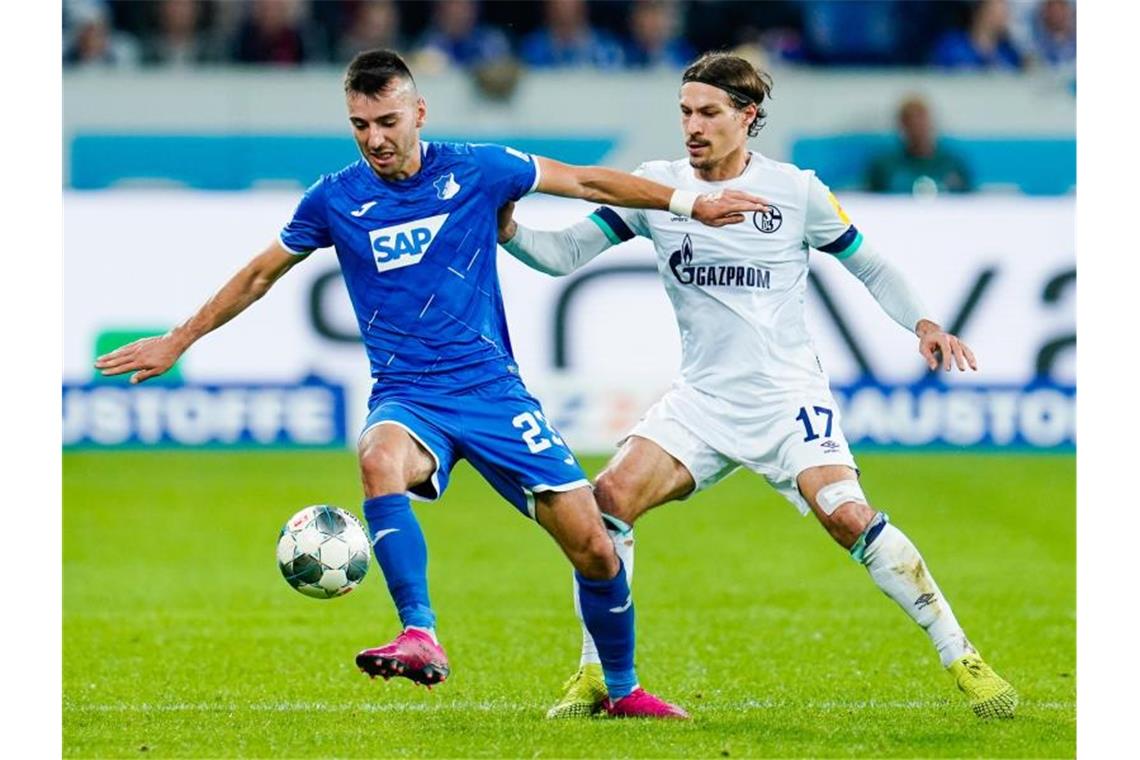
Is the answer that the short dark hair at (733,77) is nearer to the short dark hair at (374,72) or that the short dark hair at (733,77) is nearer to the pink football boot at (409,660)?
the short dark hair at (374,72)

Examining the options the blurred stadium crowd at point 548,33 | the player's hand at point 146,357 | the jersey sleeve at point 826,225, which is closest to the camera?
the player's hand at point 146,357

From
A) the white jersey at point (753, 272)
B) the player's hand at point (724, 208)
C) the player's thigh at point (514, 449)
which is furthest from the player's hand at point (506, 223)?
the player's hand at point (724, 208)

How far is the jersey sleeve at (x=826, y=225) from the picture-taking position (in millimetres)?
7895

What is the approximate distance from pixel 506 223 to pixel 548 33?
1074cm

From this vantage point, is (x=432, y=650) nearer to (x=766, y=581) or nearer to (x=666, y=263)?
(x=666, y=263)

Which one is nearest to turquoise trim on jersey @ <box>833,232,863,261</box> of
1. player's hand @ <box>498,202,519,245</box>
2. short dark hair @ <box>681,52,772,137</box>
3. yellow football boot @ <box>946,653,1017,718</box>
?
short dark hair @ <box>681,52,772,137</box>

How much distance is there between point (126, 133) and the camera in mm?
17281

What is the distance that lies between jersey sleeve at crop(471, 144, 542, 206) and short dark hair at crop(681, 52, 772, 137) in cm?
84

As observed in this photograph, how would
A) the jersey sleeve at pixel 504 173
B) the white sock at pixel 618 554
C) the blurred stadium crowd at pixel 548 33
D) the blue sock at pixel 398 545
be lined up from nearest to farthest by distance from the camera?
the blue sock at pixel 398 545 < the jersey sleeve at pixel 504 173 < the white sock at pixel 618 554 < the blurred stadium crowd at pixel 548 33

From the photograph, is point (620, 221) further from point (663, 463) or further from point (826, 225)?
point (663, 463)

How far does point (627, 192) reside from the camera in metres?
7.33

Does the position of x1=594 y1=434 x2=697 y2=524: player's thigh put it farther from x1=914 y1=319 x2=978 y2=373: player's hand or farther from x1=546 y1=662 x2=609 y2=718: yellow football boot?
x1=914 y1=319 x2=978 y2=373: player's hand

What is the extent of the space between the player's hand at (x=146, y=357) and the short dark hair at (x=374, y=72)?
1181 millimetres

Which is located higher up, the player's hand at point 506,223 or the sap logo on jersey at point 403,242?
the player's hand at point 506,223
